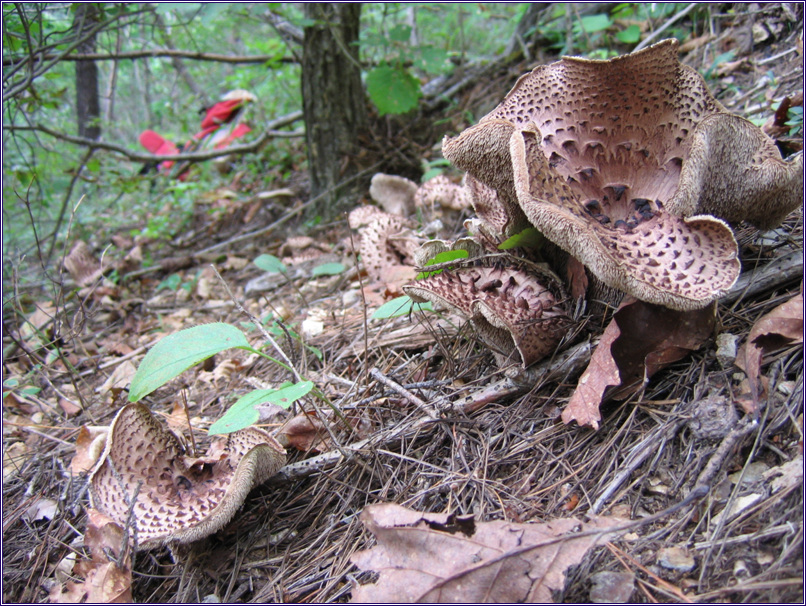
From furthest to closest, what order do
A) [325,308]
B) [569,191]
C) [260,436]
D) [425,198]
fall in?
[425,198], [325,308], [260,436], [569,191]

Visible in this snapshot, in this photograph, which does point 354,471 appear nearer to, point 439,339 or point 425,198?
point 439,339

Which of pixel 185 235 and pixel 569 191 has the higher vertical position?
pixel 569 191

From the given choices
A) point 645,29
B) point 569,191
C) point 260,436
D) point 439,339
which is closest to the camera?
point 569,191

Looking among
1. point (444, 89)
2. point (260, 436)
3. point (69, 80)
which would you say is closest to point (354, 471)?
point (260, 436)

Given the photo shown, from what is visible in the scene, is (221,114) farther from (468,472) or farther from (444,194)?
(468,472)

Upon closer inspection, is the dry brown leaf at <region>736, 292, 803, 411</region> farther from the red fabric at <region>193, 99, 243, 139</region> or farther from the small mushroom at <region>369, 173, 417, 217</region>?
the red fabric at <region>193, 99, 243, 139</region>

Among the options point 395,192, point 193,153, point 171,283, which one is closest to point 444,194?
point 395,192

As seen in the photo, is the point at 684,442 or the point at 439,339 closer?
the point at 684,442
